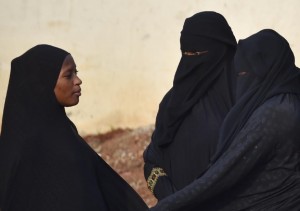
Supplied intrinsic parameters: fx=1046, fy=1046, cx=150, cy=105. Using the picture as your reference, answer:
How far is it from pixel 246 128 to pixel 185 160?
0.90m

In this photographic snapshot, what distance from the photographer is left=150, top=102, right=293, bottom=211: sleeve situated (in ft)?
12.7

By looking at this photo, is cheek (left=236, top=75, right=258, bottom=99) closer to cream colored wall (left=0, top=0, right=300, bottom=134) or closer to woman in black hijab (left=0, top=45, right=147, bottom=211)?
woman in black hijab (left=0, top=45, right=147, bottom=211)

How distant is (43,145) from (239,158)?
0.89 metres

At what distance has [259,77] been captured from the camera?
4051 mm

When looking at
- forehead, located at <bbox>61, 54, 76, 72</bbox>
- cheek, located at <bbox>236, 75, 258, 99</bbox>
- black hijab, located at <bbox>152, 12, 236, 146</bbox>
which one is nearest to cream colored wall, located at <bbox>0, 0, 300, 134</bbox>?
black hijab, located at <bbox>152, 12, 236, 146</bbox>

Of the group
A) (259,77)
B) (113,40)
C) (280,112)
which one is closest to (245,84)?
(259,77)

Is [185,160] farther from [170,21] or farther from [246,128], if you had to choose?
[170,21]

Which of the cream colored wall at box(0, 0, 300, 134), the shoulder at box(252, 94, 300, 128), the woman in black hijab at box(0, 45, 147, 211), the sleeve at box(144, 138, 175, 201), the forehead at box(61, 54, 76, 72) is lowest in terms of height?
the cream colored wall at box(0, 0, 300, 134)

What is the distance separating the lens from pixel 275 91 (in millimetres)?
3949

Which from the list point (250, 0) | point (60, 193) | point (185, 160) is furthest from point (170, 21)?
point (60, 193)

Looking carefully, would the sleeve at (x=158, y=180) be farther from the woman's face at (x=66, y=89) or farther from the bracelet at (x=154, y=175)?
the woman's face at (x=66, y=89)

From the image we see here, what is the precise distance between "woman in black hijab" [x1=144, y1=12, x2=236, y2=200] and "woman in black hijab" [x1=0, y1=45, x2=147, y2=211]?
0.50m

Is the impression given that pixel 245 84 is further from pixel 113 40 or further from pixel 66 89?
pixel 113 40

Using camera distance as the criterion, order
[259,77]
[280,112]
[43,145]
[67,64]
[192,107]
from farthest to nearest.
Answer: [192,107] < [67,64] < [43,145] < [259,77] < [280,112]
